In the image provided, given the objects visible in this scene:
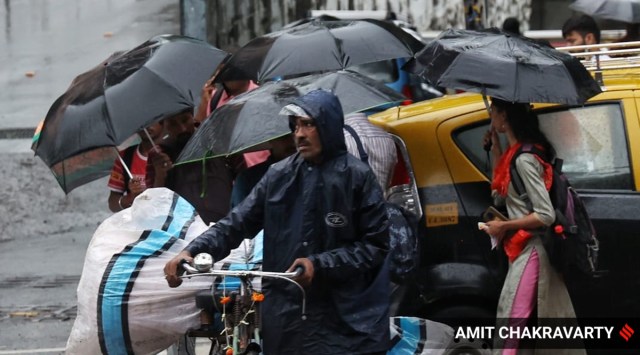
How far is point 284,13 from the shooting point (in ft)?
48.5

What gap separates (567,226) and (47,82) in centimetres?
849

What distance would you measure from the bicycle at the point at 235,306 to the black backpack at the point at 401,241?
1131mm

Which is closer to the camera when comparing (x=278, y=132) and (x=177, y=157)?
(x=278, y=132)

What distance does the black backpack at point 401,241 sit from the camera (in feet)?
19.2

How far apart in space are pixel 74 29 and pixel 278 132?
7819mm

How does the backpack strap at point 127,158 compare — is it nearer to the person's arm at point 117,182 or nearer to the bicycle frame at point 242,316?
the person's arm at point 117,182

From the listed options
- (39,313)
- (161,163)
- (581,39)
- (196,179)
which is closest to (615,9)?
(581,39)

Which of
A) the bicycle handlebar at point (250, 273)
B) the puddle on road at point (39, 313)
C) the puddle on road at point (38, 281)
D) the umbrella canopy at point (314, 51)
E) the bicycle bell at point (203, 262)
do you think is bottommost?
the puddle on road at point (38, 281)

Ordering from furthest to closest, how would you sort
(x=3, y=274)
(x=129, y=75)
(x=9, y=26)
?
(x=9, y=26) → (x=3, y=274) → (x=129, y=75)

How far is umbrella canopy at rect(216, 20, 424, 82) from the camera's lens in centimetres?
683

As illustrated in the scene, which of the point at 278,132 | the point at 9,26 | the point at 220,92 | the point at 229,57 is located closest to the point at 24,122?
the point at 9,26

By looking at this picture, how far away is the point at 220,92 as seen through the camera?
816cm

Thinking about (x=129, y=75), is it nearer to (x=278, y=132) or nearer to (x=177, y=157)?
(x=177, y=157)

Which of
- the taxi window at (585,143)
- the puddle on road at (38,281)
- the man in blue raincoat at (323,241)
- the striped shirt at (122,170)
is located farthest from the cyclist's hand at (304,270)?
the puddle on road at (38,281)
